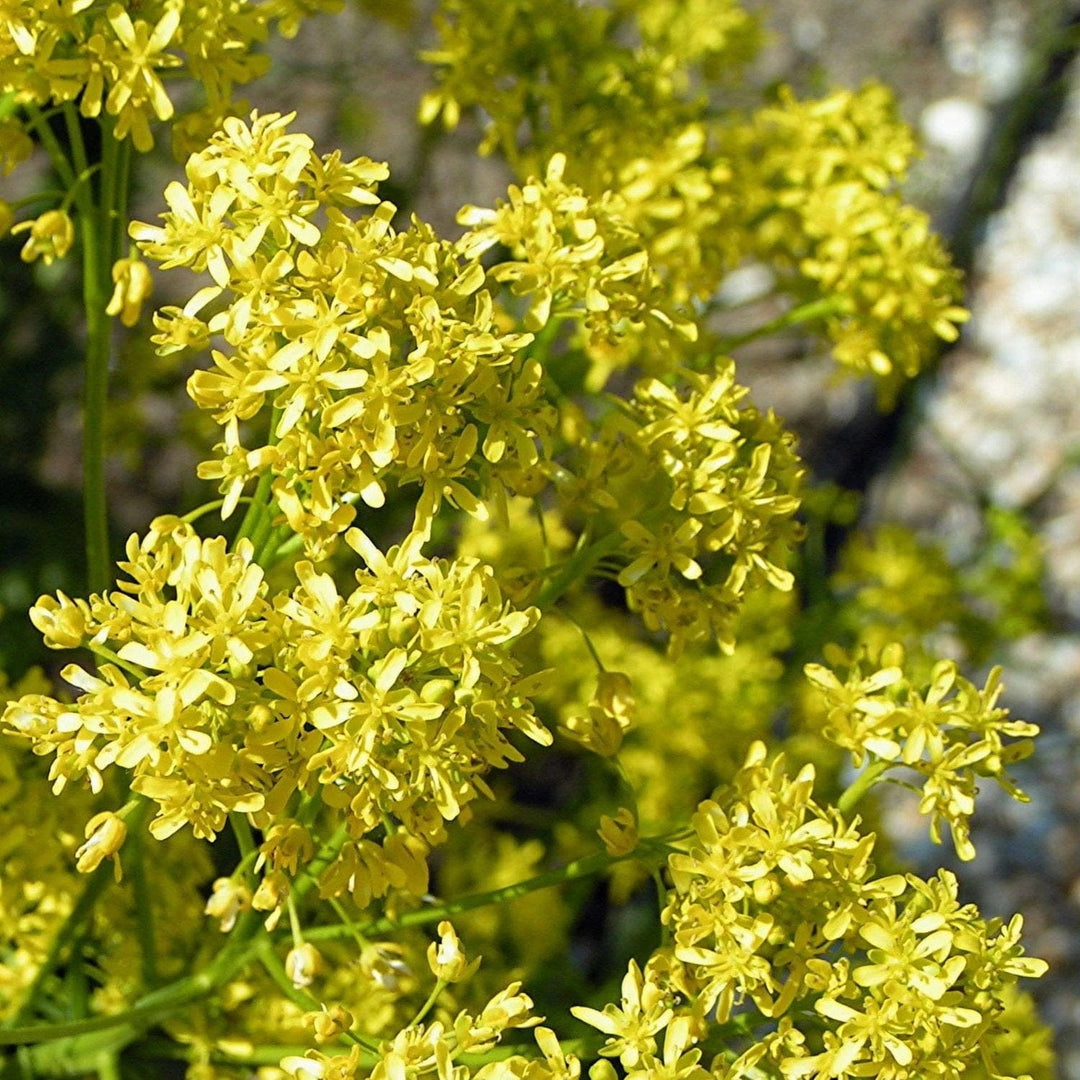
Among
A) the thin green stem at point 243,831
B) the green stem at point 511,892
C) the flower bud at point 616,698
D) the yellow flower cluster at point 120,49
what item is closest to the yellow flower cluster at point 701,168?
the yellow flower cluster at point 120,49

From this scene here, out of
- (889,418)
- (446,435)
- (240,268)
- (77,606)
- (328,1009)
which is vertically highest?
(240,268)

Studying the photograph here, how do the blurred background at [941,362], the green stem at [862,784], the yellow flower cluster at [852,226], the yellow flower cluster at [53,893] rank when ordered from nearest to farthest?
the green stem at [862,784] → the yellow flower cluster at [53,893] → the yellow flower cluster at [852,226] → the blurred background at [941,362]

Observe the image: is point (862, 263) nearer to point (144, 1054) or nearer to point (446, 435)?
point (446, 435)

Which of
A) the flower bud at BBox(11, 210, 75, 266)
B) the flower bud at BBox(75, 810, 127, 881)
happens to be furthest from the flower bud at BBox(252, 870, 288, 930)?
the flower bud at BBox(11, 210, 75, 266)

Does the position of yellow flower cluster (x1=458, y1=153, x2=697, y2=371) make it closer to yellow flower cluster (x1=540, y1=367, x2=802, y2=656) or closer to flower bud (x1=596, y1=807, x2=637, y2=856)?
yellow flower cluster (x1=540, y1=367, x2=802, y2=656)

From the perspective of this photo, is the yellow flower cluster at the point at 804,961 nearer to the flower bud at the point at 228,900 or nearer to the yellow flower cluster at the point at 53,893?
the flower bud at the point at 228,900

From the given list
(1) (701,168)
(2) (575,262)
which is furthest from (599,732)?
(1) (701,168)

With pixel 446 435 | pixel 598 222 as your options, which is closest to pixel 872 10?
pixel 598 222

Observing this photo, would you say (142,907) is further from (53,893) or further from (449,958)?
(449,958)

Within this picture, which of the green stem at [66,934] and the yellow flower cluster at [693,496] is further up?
the yellow flower cluster at [693,496]
